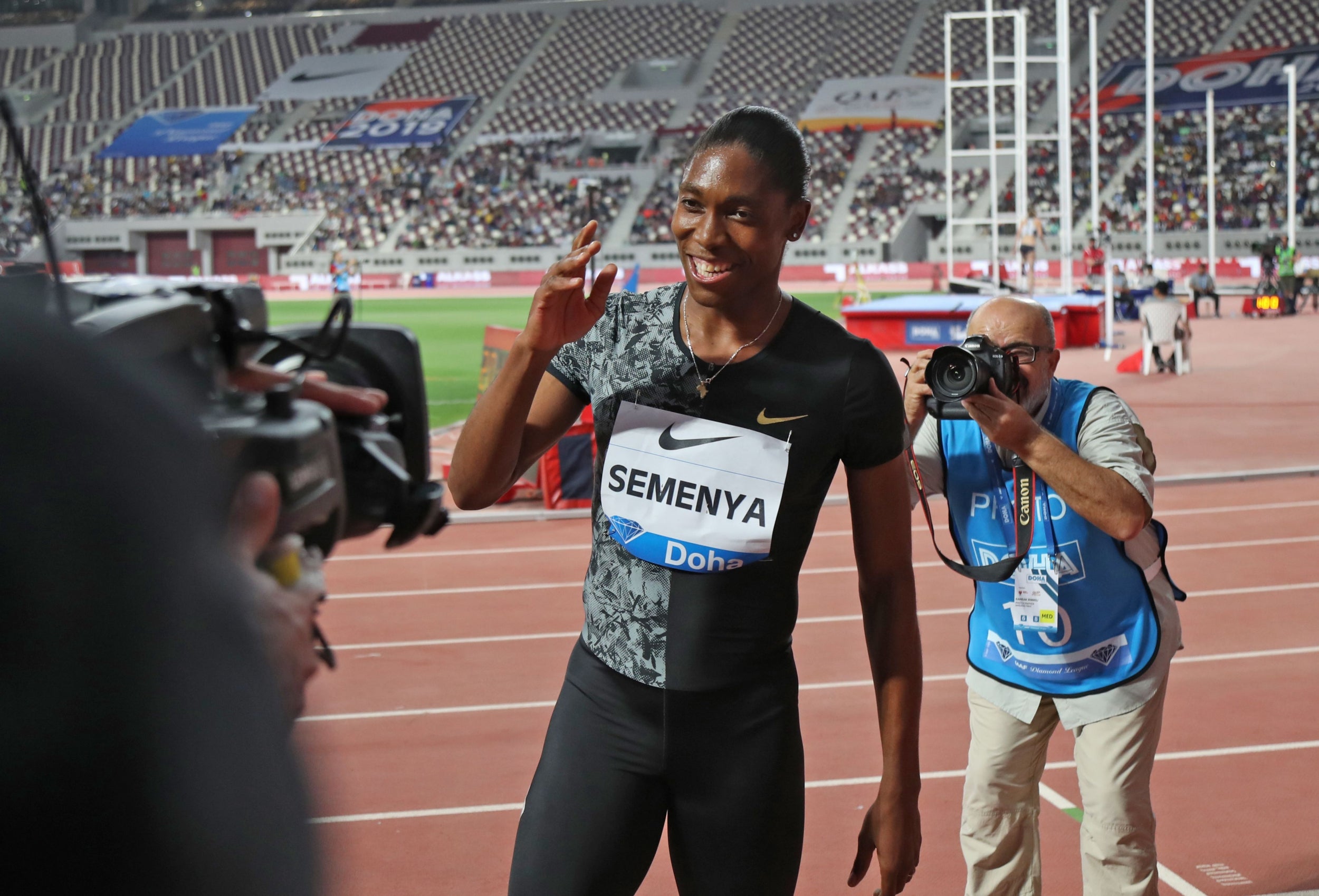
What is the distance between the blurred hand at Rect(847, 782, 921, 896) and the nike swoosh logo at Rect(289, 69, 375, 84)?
6493 cm

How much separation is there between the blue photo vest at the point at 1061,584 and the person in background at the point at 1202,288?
2636cm

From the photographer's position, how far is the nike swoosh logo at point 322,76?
62594 millimetres

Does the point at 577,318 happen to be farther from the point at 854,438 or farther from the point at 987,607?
the point at 987,607

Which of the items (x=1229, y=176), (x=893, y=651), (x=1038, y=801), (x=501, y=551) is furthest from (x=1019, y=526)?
(x=1229, y=176)

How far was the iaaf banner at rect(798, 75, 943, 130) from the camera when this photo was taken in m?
52.5

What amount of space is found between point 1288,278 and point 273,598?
30179mm

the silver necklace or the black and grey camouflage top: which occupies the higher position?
the silver necklace

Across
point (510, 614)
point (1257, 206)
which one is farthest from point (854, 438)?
point (1257, 206)

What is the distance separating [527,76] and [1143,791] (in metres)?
61.2

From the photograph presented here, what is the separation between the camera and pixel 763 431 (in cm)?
219

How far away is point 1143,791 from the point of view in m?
3.02

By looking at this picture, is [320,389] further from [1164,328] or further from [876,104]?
[876,104]

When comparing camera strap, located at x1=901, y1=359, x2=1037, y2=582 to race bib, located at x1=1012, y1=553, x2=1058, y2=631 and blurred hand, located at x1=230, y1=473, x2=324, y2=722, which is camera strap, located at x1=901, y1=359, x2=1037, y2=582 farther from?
blurred hand, located at x1=230, y1=473, x2=324, y2=722

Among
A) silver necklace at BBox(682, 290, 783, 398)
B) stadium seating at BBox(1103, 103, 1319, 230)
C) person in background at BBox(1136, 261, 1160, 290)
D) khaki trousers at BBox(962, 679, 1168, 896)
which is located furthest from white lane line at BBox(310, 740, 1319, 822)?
stadium seating at BBox(1103, 103, 1319, 230)
